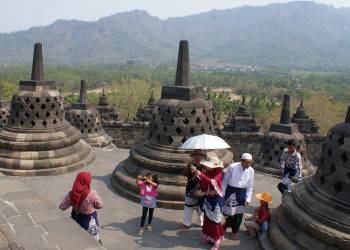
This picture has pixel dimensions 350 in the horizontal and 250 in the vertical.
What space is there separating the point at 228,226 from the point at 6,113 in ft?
43.3

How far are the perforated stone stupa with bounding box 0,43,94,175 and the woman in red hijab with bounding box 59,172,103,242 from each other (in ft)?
14.5

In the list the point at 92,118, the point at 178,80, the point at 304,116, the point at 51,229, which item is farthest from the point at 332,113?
the point at 51,229

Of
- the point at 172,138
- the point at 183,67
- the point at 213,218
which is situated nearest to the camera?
the point at 213,218

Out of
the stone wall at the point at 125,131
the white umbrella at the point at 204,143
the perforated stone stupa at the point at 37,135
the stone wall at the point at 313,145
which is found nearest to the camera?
the white umbrella at the point at 204,143

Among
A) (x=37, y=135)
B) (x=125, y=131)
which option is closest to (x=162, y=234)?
(x=37, y=135)

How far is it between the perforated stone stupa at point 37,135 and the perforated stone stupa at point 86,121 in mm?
6202

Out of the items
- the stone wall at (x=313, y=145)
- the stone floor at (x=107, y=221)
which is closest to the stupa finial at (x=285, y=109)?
the stone floor at (x=107, y=221)

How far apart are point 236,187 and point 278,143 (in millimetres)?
8994

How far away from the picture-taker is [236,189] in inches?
233

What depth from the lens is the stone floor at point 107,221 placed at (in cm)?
451

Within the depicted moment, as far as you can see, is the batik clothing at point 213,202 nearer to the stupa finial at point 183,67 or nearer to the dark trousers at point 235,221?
the dark trousers at point 235,221

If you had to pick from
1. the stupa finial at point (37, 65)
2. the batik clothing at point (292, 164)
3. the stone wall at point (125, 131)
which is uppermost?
the stupa finial at point (37, 65)

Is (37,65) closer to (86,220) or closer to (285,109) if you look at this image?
(86,220)

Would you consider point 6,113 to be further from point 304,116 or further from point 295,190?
point 304,116
